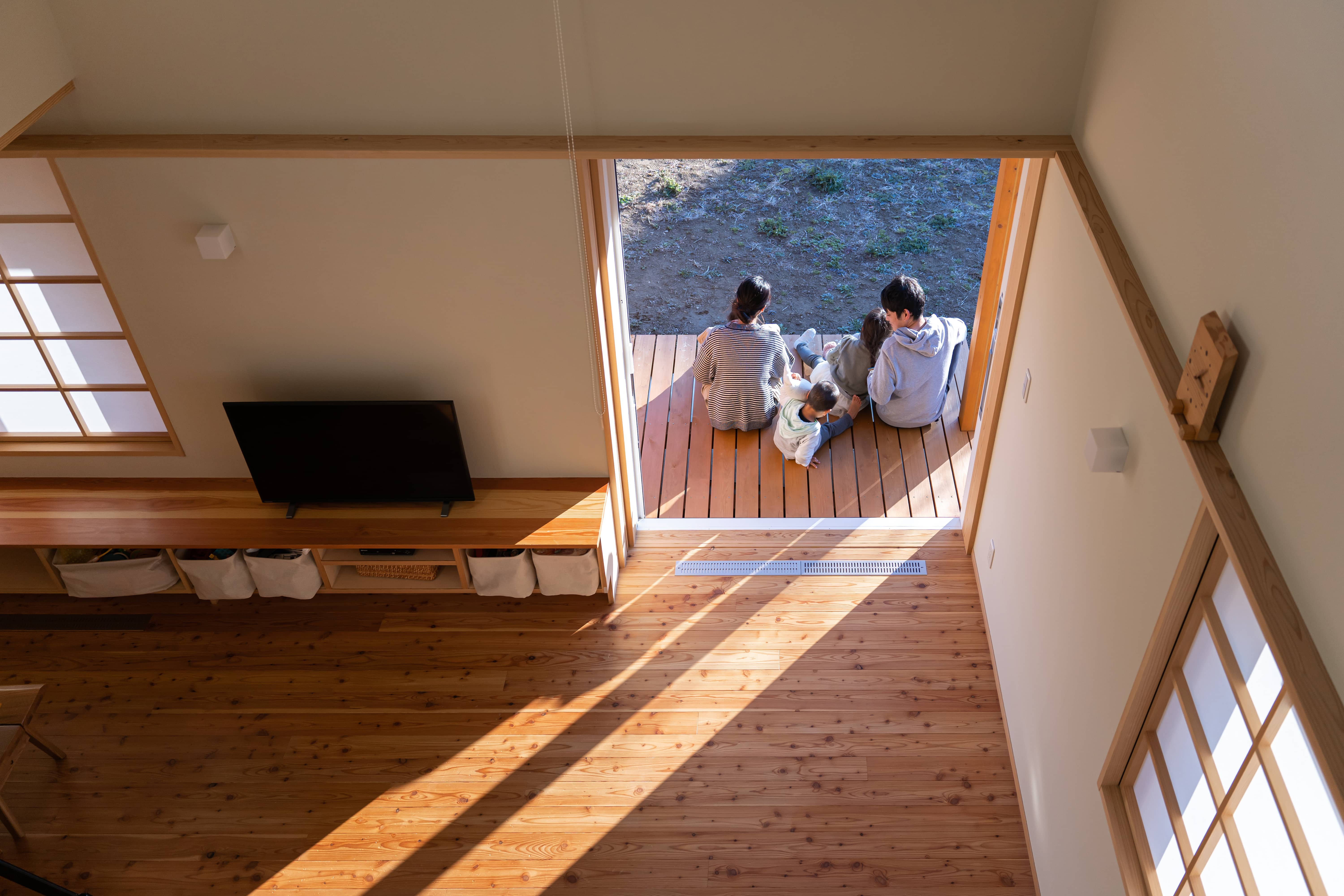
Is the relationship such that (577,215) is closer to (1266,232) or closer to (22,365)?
(1266,232)

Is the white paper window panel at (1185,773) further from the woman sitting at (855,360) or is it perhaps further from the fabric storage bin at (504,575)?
the woman sitting at (855,360)

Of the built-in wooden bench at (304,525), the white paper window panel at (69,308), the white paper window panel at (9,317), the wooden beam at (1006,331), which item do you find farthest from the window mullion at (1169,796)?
the white paper window panel at (9,317)

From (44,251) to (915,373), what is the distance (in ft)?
13.6

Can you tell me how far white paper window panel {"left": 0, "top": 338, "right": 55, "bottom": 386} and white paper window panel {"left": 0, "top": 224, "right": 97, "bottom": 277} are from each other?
14.4 inches

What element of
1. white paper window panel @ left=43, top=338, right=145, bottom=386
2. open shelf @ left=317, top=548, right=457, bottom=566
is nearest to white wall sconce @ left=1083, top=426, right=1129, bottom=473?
open shelf @ left=317, top=548, right=457, bottom=566

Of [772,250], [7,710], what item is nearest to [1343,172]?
[7,710]

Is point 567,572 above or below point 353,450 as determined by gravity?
below

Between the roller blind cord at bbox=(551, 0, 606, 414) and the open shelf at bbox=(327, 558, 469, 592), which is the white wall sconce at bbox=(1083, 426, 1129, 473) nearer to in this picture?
the roller blind cord at bbox=(551, 0, 606, 414)

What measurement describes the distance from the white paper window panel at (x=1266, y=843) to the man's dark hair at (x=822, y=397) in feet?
10.3

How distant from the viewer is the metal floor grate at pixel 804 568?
4422 millimetres

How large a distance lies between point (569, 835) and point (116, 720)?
2.06 metres

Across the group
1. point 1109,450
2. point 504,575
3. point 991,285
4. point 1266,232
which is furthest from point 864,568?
point 1266,232

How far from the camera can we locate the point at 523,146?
3.18 m

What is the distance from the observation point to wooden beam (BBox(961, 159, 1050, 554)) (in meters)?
3.52
